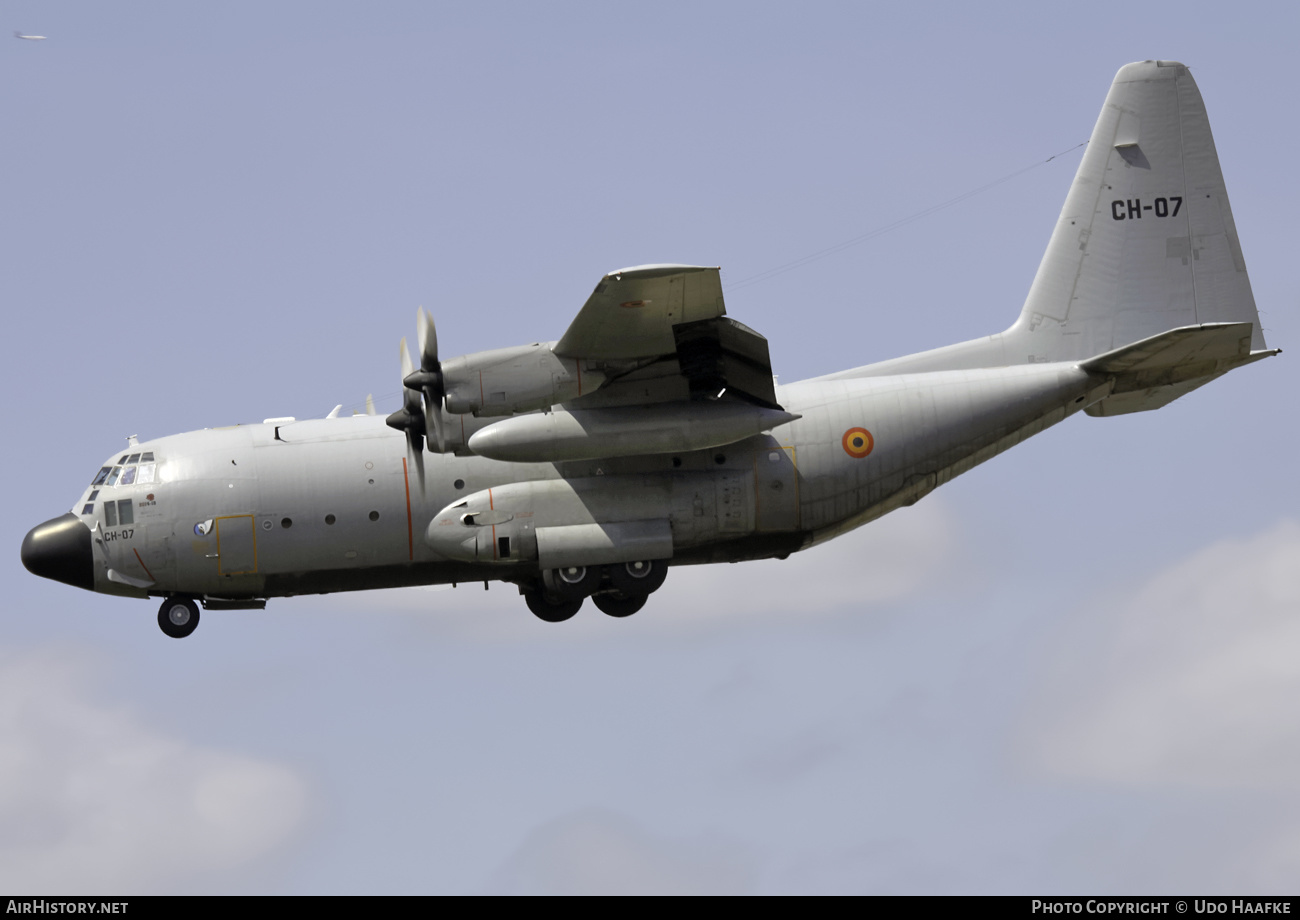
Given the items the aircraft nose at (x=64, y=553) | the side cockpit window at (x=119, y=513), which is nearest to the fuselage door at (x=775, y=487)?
the side cockpit window at (x=119, y=513)

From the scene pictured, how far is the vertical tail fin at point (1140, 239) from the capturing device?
96.6ft

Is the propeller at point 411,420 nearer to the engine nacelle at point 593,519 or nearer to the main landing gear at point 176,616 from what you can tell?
the engine nacelle at point 593,519

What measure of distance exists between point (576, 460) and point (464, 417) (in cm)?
190

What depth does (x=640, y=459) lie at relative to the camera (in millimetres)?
27766

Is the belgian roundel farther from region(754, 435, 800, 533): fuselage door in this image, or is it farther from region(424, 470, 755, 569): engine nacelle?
region(424, 470, 755, 569): engine nacelle

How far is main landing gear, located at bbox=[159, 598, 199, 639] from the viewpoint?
28.6m

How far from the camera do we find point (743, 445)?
27.9m

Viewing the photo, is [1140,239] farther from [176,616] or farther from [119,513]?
[119,513]

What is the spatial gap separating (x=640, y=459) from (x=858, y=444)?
3446mm

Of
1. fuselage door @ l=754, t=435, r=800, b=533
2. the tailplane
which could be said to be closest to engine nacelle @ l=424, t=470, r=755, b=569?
fuselage door @ l=754, t=435, r=800, b=533

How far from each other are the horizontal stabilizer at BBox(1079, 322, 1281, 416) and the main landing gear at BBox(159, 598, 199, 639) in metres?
14.9

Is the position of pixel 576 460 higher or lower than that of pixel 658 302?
lower
